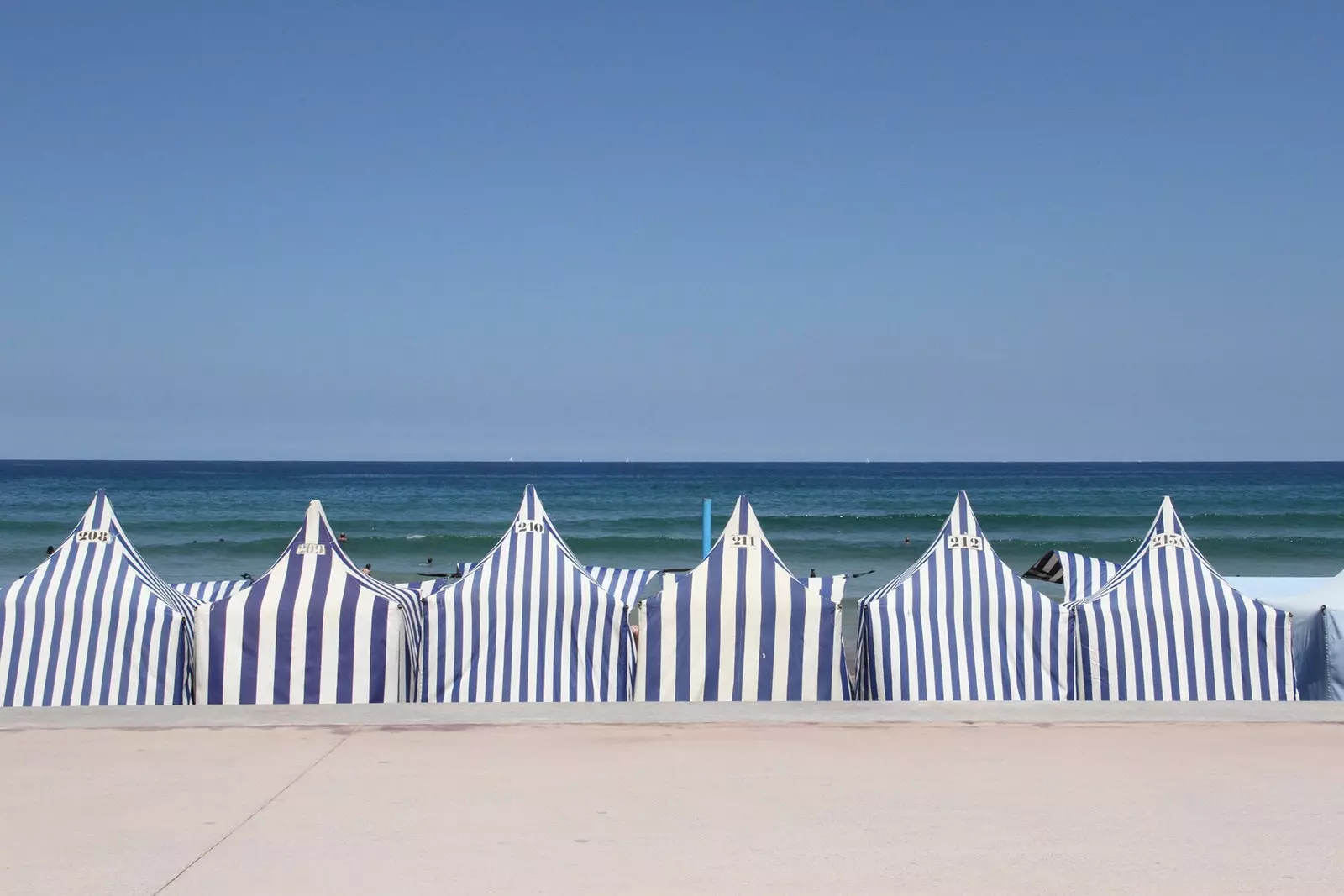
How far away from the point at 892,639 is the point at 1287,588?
479cm

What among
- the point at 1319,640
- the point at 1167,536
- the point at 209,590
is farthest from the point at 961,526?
the point at 209,590

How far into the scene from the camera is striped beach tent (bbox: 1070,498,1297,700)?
26.2ft

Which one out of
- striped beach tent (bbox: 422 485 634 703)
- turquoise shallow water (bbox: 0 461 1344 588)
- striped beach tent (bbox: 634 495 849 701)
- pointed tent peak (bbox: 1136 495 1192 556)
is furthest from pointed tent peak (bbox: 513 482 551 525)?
turquoise shallow water (bbox: 0 461 1344 588)

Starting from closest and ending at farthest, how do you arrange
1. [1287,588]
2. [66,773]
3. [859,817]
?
[859,817]
[66,773]
[1287,588]

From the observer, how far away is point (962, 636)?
7977 millimetres

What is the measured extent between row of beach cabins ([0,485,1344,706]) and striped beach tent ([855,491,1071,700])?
0.01 m

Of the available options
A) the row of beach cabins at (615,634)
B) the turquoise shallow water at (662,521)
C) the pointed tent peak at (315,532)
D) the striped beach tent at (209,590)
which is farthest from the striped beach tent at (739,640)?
the turquoise shallow water at (662,521)

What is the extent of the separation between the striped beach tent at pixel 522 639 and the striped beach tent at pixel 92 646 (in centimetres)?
160

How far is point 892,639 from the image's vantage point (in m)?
7.94

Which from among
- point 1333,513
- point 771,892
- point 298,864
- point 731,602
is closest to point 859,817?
point 771,892

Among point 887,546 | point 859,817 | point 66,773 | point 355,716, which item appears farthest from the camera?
point 887,546

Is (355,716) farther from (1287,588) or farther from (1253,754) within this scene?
(1287,588)

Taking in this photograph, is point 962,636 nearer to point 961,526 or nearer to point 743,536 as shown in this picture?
point 961,526

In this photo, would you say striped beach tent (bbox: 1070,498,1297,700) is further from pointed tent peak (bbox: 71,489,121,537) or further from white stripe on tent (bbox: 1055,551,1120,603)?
pointed tent peak (bbox: 71,489,121,537)
